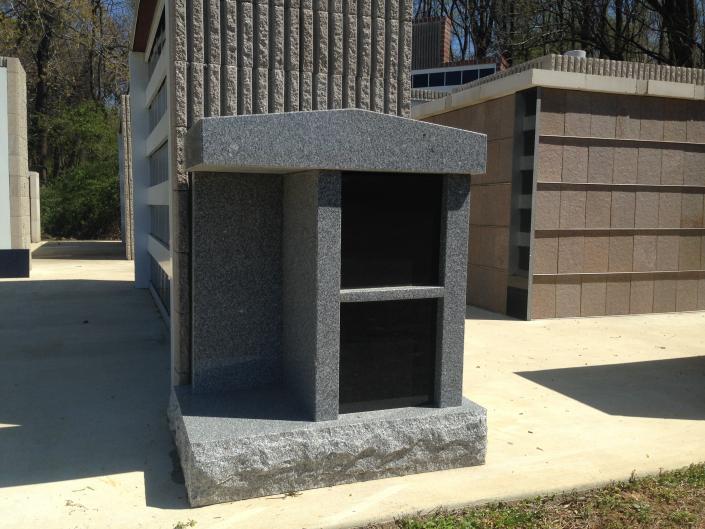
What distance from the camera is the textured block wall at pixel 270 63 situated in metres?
4.74

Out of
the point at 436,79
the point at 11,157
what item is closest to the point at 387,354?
the point at 11,157

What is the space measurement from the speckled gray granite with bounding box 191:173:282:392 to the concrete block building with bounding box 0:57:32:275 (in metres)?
10.6

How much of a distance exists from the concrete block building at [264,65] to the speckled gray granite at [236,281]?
0.94 ft

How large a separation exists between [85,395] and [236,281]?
2.19 metres

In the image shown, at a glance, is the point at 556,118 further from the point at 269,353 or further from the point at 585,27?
the point at 585,27

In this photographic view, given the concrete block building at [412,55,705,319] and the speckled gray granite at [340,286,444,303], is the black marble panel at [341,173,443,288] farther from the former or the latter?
the concrete block building at [412,55,705,319]

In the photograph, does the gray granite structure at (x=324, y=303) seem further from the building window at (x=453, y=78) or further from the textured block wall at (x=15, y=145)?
the building window at (x=453, y=78)

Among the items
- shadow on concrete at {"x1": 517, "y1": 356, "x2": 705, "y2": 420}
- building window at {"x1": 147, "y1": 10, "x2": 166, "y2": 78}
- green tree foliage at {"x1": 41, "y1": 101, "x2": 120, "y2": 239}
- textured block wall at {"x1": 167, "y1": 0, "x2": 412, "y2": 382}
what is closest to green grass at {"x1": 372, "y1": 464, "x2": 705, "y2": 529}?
shadow on concrete at {"x1": 517, "y1": 356, "x2": 705, "y2": 420}

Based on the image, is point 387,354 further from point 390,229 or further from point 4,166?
point 4,166

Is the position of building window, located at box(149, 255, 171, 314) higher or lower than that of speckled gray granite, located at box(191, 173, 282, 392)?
lower

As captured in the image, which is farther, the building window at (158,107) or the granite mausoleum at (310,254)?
the building window at (158,107)

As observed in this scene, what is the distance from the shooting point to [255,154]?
3.72 m

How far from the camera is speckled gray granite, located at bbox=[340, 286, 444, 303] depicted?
13.6ft

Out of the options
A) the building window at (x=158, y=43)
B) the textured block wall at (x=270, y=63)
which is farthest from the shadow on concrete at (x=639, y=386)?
the building window at (x=158, y=43)
